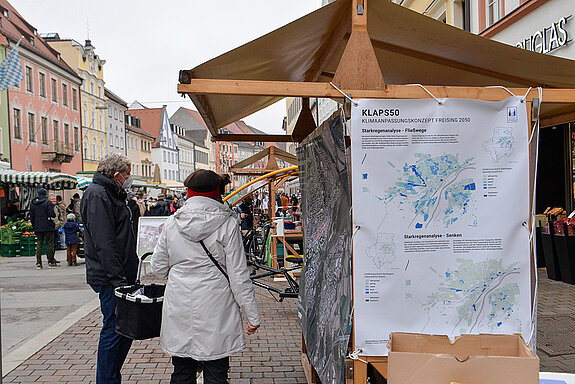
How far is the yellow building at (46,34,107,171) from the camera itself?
48812 millimetres

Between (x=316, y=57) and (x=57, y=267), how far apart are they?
11359mm

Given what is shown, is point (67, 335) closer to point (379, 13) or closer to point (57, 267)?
point (379, 13)

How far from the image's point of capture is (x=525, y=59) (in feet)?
12.2

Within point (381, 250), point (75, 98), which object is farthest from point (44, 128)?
point (381, 250)

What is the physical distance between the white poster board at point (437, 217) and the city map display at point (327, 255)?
0.16 meters

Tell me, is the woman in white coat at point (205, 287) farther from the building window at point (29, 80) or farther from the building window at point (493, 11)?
the building window at point (29, 80)

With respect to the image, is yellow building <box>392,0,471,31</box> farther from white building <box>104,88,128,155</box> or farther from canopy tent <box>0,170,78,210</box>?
white building <box>104,88,128,155</box>

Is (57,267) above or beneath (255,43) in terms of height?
beneath

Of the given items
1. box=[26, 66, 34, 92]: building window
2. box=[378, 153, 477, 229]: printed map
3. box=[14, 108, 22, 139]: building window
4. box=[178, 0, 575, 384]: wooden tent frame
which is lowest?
box=[378, 153, 477, 229]: printed map

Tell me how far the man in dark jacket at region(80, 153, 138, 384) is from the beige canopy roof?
935mm

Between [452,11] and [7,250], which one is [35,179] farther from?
[452,11]

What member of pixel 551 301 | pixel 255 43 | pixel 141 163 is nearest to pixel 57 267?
pixel 551 301

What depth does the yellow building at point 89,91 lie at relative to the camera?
48.8m

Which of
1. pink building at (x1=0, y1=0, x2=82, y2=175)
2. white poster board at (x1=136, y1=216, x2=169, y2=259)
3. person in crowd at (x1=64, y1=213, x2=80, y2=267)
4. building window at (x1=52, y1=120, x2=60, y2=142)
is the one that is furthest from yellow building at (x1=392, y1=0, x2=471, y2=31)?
building window at (x1=52, y1=120, x2=60, y2=142)
